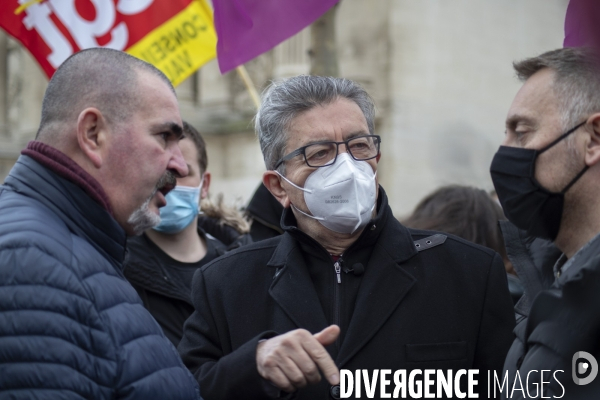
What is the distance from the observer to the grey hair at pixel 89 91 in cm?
260

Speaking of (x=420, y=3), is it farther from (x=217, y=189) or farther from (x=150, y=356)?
(x=150, y=356)

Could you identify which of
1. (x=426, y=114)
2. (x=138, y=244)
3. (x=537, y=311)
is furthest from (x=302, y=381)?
(x=426, y=114)

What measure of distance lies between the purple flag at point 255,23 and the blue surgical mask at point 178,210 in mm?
688

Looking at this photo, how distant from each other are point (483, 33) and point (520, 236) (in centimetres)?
1245

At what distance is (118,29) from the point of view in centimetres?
622

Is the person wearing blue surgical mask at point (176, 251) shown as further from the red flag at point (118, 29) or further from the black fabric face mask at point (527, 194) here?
the black fabric face mask at point (527, 194)

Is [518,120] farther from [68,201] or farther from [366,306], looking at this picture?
[68,201]

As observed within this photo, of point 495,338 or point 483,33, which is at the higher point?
point 495,338

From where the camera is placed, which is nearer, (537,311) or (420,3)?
(537,311)

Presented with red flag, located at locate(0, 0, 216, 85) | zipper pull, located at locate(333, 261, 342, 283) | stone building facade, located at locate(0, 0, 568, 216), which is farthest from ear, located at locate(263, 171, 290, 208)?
stone building facade, located at locate(0, 0, 568, 216)

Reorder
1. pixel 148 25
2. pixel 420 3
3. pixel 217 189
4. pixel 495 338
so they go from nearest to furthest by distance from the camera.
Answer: pixel 495 338 → pixel 148 25 → pixel 420 3 → pixel 217 189

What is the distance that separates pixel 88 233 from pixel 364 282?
3.35ft

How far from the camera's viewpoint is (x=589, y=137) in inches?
102

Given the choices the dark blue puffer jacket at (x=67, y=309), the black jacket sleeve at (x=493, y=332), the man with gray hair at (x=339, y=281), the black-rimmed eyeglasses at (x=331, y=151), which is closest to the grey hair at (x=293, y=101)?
the man with gray hair at (x=339, y=281)
